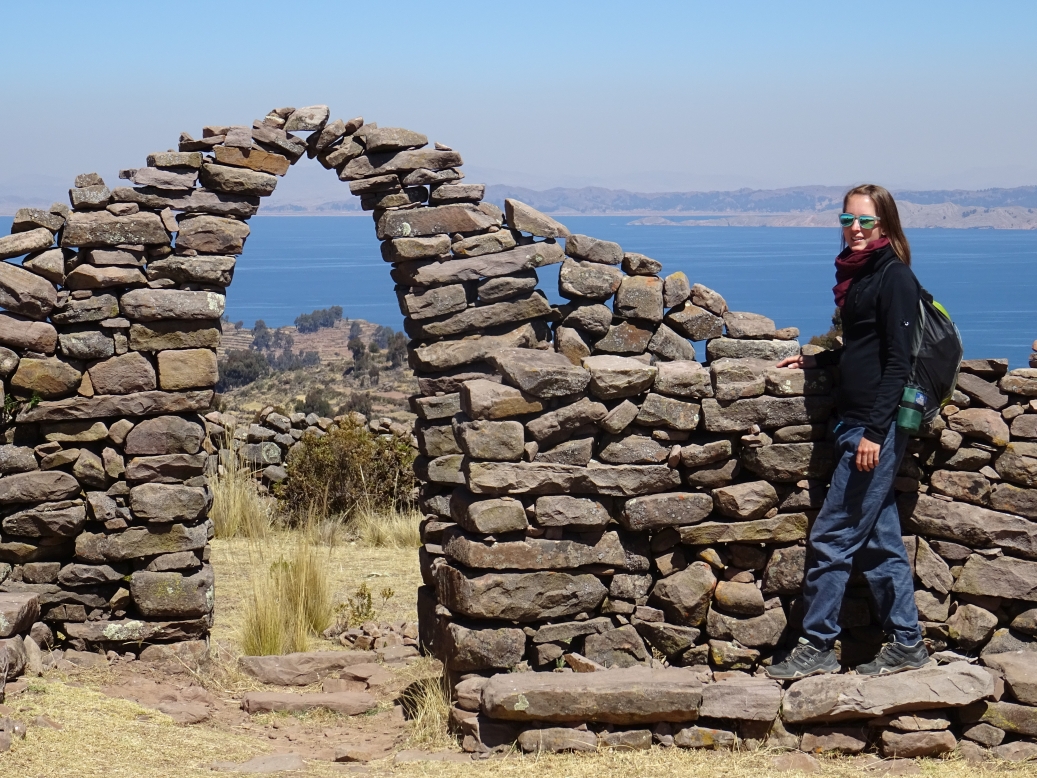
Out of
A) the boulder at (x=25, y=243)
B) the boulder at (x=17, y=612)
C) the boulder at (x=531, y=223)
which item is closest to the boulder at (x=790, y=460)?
the boulder at (x=531, y=223)

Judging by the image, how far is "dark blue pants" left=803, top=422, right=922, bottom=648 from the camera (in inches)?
217

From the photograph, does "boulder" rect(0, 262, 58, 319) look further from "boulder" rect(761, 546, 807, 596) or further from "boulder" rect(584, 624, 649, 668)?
"boulder" rect(761, 546, 807, 596)

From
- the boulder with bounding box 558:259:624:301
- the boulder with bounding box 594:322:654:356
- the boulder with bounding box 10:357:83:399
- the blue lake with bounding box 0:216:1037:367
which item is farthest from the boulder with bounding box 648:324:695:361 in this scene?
the blue lake with bounding box 0:216:1037:367

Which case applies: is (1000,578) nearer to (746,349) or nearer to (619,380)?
(619,380)

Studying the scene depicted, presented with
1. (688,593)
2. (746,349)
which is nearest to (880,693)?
(688,593)

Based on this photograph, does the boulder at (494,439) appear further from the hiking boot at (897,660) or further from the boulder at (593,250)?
the boulder at (593,250)

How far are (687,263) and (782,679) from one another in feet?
204

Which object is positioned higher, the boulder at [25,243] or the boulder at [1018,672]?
the boulder at [25,243]

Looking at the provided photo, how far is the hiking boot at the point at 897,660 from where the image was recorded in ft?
18.2

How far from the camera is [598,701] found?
532 centimetres

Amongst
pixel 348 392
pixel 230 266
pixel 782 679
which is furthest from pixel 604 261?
pixel 348 392

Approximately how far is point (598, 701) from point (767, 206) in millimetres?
118341

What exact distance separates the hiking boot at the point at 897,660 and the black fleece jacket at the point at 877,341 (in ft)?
3.54

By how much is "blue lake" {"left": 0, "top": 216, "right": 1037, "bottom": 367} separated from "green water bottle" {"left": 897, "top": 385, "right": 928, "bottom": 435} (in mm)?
15865
